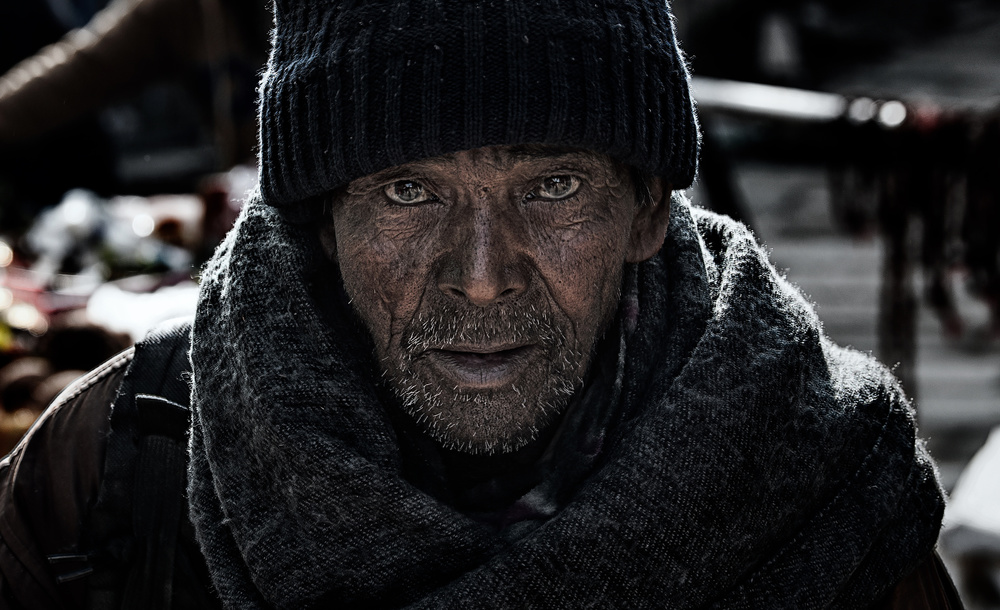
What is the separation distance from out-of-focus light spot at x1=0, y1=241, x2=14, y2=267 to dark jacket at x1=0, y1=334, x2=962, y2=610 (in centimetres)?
371

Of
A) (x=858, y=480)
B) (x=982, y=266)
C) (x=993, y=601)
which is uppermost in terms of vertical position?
(x=858, y=480)

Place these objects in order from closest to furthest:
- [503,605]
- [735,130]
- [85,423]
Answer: [503,605] → [85,423] → [735,130]

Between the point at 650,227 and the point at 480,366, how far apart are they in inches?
18.0

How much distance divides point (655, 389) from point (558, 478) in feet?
0.80

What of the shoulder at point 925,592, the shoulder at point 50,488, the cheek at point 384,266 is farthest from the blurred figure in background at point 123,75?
the shoulder at point 925,592

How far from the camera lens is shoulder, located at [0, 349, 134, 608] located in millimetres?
1828

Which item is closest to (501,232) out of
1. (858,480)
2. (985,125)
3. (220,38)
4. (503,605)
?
(503,605)

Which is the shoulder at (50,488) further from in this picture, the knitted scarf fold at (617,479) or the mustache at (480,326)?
the mustache at (480,326)

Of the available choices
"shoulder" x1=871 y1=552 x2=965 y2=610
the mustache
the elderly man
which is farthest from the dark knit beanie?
"shoulder" x1=871 y1=552 x2=965 y2=610

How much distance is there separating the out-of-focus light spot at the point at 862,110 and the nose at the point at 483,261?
7.75ft

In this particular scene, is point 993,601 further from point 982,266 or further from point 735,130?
point 735,130

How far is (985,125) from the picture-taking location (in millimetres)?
3178

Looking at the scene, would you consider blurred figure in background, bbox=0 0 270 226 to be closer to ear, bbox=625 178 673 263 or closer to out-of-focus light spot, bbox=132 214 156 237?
out-of-focus light spot, bbox=132 214 156 237

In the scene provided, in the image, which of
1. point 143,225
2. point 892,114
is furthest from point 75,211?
point 892,114
